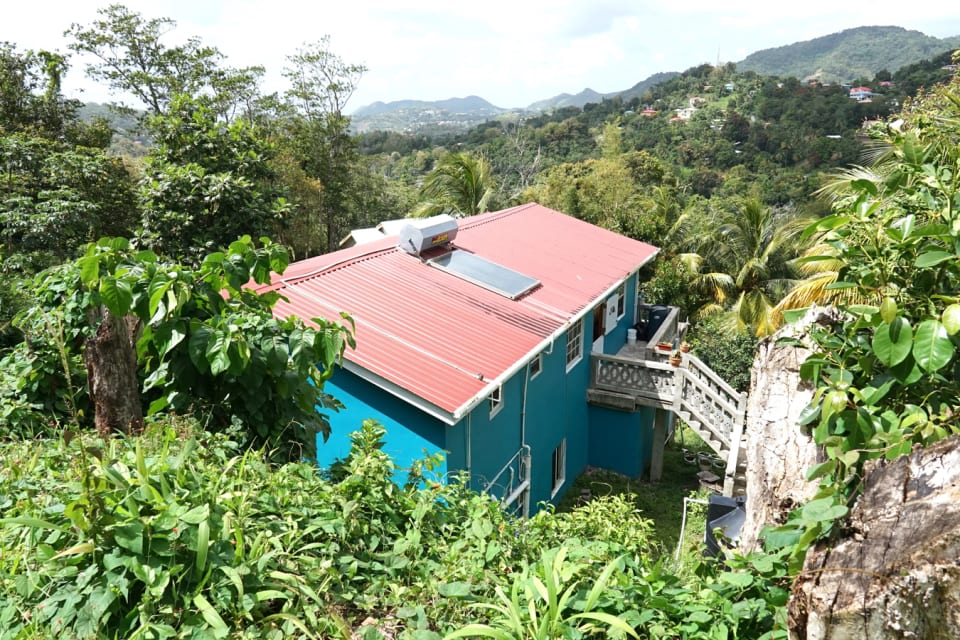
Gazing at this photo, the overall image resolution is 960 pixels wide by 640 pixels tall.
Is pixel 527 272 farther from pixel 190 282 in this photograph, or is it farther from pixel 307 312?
pixel 190 282

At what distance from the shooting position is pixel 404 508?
441 centimetres

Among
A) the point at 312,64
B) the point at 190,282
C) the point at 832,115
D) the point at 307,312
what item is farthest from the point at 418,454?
the point at 832,115

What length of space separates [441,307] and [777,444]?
8.68m

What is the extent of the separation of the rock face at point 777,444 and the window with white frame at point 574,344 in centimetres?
1054

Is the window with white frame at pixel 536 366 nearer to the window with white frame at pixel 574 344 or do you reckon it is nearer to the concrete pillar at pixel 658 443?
the window with white frame at pixel 574 344

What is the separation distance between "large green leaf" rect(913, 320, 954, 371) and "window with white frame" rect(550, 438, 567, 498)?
1185cm

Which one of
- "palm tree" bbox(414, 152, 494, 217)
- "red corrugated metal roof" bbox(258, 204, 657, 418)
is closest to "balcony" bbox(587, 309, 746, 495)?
"red corrugated metal roof" bbox(258, 204, 657, 418)

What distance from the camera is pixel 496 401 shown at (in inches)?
429

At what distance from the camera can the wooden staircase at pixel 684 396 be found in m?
13.7

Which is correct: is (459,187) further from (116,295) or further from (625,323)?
(116,295)

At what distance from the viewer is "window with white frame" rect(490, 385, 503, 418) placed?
35.2ft

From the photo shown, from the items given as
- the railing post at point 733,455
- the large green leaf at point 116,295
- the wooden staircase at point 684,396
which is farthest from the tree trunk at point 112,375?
the wooden staircase at point 684,396

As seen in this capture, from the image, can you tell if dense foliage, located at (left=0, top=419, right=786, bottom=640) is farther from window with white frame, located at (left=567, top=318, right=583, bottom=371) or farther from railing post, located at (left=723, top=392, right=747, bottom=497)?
window with white frame, located at (left=567, top=318, right=583, bottom=371)

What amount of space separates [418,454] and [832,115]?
295 ft
